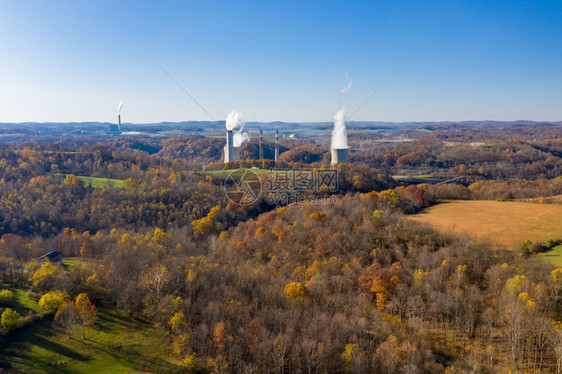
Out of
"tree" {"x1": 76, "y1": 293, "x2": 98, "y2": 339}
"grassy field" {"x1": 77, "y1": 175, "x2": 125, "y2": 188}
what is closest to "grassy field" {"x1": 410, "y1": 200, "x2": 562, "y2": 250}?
"tree" {"x1": 76, "y1": 293, "x2": 98, "y2": 339}

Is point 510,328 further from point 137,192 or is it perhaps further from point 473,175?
point 473,175

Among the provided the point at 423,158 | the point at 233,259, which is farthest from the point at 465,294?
the point at 423,158

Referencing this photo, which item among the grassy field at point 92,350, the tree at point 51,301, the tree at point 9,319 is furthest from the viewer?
the tree at point 51,301

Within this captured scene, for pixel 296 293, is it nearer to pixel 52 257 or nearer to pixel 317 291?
pixel 317 291

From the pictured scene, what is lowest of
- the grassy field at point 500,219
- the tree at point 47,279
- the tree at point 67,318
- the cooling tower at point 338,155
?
the tree at point 67,318

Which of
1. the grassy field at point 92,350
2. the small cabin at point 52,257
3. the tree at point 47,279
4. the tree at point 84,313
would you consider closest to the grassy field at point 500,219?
the grassy field at point 92,350

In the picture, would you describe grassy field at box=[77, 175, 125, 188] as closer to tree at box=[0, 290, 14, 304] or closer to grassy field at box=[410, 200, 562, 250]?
tree at box=[0, 290, 14, 304]

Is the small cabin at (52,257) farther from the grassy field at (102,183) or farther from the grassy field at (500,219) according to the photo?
the grassy field at (500,219)
